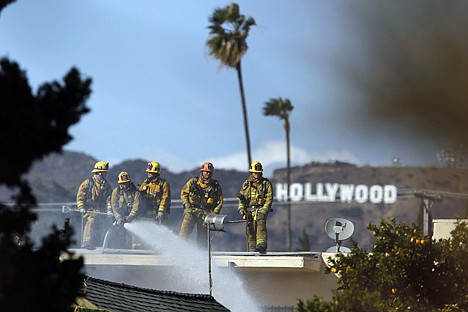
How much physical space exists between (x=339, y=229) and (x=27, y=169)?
1779cm

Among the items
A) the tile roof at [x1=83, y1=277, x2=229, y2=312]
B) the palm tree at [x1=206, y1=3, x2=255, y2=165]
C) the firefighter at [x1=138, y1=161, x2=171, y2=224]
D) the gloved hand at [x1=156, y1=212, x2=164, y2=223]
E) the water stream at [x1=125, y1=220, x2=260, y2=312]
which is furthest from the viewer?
the palm tree at [x1=206, y1=3, x2=255, y2=165]

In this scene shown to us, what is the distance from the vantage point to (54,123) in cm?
1349

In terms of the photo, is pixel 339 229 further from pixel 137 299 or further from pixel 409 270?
pixel 137 299

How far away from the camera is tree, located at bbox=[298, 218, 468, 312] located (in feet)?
79.5

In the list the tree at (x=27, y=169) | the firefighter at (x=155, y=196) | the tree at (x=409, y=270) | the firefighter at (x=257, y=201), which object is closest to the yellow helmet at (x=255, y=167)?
the firefighter at (x=257, y=201)

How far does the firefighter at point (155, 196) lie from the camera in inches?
1243

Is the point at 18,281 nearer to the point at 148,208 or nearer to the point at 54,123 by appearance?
the point at 54,123

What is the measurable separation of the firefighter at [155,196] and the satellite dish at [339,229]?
159 inches

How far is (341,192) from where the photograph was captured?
112 meters

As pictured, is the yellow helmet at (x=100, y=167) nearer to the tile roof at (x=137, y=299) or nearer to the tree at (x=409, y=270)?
the tile roof at (x=137, y=299)

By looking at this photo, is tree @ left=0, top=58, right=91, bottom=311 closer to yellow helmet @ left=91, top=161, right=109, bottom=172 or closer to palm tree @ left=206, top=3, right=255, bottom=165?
yellow helmet @ left=91, top=161, right=109, bottom=172

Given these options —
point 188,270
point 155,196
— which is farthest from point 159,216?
point 188,270

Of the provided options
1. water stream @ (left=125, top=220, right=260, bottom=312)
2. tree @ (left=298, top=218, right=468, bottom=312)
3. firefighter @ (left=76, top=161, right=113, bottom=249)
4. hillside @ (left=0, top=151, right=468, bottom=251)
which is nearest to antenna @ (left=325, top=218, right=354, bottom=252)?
water stream @ (left=125, top=220, right=260, bottom=312)

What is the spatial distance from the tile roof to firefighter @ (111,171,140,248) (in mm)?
7336
